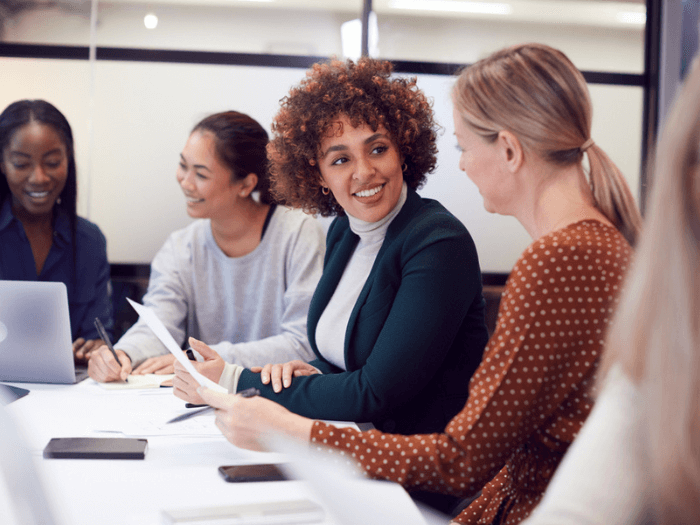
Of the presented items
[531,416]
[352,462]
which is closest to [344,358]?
[352,462]

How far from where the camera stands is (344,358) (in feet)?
5.10

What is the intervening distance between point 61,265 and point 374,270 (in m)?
1.54

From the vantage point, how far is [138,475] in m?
0.98

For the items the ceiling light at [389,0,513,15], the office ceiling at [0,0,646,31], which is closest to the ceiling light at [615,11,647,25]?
the office ceiling at [0,0,646,31]

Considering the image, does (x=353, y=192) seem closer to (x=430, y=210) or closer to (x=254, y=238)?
(x=430, y=210)

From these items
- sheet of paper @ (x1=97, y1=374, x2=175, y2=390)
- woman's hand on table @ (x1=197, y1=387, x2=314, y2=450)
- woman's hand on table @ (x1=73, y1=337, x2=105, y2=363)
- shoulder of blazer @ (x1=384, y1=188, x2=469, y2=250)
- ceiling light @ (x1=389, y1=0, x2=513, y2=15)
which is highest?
ceiling light @ (x1=389, y1=0, x2=513, y2=15)

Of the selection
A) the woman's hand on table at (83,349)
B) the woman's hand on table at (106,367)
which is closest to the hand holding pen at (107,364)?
the woman's hand on table at (106,367)

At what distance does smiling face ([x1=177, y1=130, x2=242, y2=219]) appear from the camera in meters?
2.40

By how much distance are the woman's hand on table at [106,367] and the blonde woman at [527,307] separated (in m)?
0.65

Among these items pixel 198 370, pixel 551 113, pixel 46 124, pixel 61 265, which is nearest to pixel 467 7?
pixel 46 124

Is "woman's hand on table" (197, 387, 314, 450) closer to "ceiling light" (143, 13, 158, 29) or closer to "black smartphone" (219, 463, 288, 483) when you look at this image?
"black smartphone" (219, 463, 288, 483)

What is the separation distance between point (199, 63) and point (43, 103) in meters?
0.78

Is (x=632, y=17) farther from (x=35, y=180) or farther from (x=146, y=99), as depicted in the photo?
(x=35, y=180)

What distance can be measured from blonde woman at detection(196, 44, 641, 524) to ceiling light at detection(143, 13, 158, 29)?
241 cm
